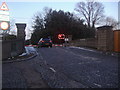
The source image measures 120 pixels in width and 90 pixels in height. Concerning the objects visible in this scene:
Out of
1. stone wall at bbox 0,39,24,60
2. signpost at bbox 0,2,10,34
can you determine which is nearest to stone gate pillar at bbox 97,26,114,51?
stone wall at bbox 0,39,24,60

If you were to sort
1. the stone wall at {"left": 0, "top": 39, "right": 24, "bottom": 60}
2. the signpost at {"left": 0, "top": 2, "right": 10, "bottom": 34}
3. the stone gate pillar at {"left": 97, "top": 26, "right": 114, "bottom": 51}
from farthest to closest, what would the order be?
the stone gate pillar at {"left": 97, "top": 26, "right": 114, "bottom": 51} → the stone wall at {"left": 0, "top": 39, "right": 24, "bottom": 60} → the signpost at {"left": 0, "top": 2, "right": 10, "bottom": 34}

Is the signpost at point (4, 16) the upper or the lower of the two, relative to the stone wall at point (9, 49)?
upper

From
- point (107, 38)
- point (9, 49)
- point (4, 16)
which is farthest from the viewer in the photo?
point (107, 38)

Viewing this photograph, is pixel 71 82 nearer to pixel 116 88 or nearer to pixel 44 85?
pixel 44 85

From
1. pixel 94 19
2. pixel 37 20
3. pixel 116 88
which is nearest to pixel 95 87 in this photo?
pixel 116 88

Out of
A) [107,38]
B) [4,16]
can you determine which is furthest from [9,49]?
[107,38]

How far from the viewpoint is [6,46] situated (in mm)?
9578

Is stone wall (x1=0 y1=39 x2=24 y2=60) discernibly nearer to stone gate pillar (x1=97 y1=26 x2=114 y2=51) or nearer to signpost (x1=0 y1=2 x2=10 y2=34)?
signpost (x1=0 y1=2 x2=10 y2=34)

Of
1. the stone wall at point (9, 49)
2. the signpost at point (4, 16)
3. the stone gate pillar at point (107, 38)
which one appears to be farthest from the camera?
the stone gate pillar at point (107, 38)

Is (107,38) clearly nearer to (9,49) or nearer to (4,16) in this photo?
(9,49)

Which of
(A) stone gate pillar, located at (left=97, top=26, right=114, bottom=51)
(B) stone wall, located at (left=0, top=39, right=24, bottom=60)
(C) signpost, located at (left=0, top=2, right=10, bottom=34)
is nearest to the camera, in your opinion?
(C) signpost, located at (left=0, top=2, right=10, bottom=34)

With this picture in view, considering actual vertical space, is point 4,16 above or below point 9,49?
above

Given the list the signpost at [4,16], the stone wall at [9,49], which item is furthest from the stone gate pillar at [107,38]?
the signpost at [4,16]

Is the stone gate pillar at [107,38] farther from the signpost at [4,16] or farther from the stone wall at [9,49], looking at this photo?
the signpost at [4,16]
